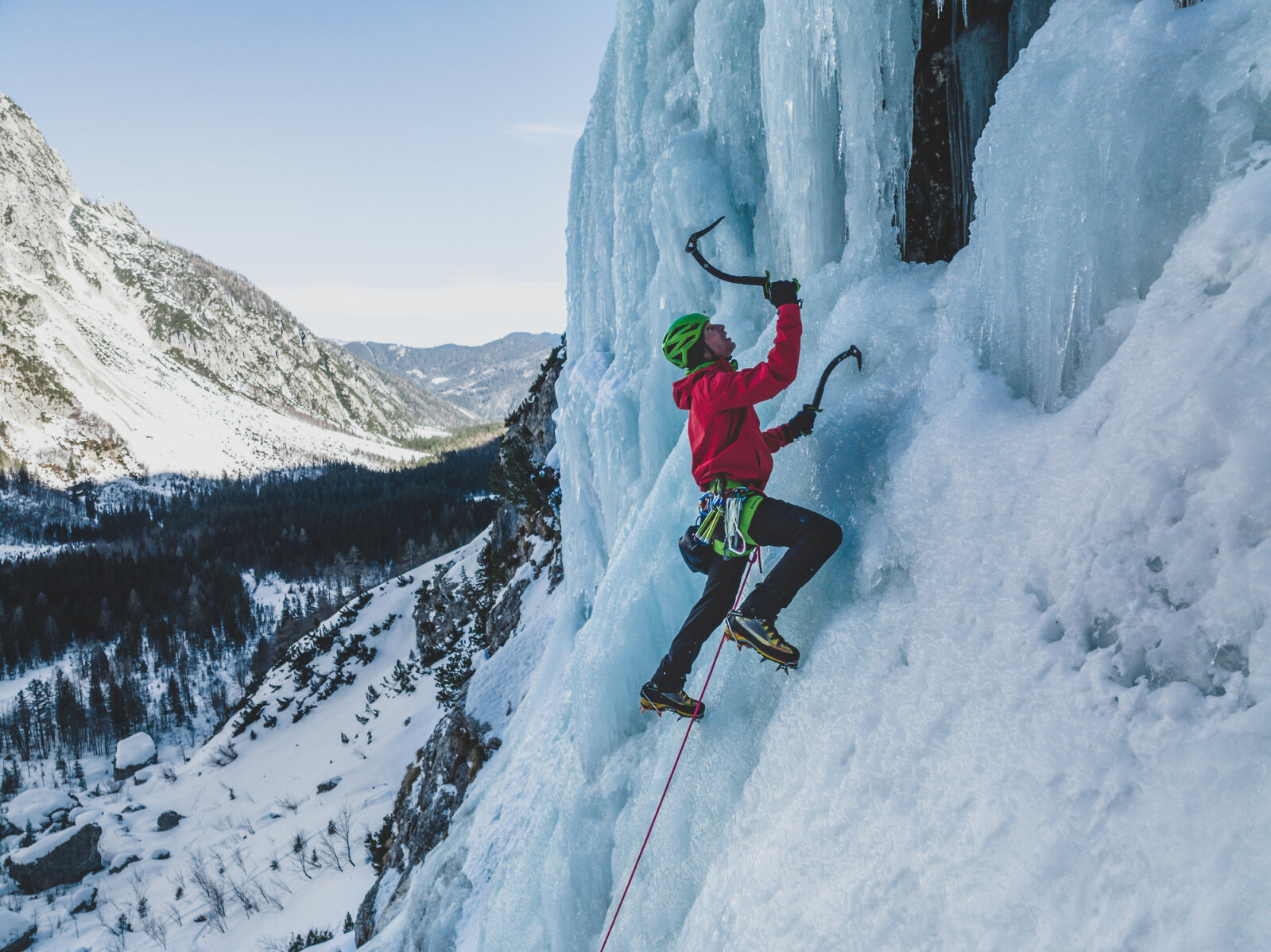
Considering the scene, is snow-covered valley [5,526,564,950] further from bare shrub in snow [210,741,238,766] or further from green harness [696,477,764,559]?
green harness [696,477,764,559]

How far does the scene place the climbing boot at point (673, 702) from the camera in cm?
318

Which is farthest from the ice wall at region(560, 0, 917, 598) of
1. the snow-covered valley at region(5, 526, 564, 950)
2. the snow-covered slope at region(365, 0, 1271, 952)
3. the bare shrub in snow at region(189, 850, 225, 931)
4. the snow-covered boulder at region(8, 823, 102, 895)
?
the snow-covered boulder at region(8, 823, 102, 895)

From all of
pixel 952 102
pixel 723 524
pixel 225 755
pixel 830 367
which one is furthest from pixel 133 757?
pixel 952 102

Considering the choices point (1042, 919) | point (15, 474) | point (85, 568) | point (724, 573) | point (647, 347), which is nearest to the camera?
point (1042, 919)

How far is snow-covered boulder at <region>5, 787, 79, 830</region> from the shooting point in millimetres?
30531

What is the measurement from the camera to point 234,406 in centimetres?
14250

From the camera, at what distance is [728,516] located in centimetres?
299

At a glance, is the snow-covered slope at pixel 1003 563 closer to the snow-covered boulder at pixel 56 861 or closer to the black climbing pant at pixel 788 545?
the black climbing pant at pixel 788 545

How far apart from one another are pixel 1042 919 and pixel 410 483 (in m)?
113

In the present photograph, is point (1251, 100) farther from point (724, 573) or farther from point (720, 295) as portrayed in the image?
point (720, 295)

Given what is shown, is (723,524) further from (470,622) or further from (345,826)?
(345,826)

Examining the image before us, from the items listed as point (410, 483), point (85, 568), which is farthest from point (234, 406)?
point (85, 568)

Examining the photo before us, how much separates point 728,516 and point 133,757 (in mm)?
51330

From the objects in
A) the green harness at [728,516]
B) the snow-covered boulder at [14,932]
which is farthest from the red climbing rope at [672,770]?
the snow-covered boulder at [14,932]
